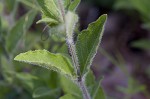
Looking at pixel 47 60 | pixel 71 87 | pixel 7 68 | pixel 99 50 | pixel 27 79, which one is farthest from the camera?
pixel 99 50

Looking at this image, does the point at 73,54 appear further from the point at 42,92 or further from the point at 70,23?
the point at 42,92

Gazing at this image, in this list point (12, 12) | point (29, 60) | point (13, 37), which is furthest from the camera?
point (12, 12)

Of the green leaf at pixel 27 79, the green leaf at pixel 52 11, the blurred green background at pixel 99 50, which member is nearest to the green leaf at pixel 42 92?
the blurred green background at pixel 99 50

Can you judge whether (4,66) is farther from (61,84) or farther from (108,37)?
(108,37)

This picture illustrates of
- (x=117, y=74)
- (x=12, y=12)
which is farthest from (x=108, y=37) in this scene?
(x=12, y=12)

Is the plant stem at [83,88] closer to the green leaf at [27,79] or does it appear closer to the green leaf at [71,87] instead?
the green leaf at [71,87]

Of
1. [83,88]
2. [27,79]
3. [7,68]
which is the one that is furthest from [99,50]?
[83,88]

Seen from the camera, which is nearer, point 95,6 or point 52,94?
point 52,94
